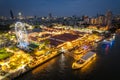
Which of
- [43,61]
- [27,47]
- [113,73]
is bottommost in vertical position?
[113,73]

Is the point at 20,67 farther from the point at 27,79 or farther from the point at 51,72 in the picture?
the point at 51,72

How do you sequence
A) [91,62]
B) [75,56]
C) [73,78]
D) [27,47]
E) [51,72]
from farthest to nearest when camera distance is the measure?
1. [27,47]
2. [75,56]
3. [91,62]
4. [51,72]
5. [73,78]

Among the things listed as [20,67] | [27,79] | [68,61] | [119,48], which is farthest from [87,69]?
[119,48]

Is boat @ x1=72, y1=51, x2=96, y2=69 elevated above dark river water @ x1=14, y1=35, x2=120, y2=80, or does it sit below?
above

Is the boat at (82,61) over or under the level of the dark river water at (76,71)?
over

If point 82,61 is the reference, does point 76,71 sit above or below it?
below

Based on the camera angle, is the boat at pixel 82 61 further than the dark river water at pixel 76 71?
Yes

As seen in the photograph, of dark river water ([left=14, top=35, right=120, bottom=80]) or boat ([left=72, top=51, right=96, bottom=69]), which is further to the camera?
boat ([left=72, top=51, right=96, bottom=69])

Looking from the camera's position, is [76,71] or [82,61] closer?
[76,71]
